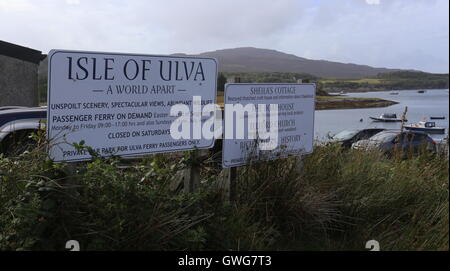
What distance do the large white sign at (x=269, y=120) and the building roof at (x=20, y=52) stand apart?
523 inches

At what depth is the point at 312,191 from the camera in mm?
4555

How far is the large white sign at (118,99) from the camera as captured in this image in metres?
3.32

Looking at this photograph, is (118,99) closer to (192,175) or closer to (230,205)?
(192,175)

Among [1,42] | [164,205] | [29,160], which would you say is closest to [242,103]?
[164,205]

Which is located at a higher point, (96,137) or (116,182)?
(96,137)

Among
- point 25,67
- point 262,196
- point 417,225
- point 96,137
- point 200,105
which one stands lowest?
point 417,225

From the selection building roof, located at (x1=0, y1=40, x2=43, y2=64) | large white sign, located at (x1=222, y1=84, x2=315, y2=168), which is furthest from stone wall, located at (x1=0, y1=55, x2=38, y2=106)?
large white sign, located at (x1=222, y1=84, x2=315, y2=168)

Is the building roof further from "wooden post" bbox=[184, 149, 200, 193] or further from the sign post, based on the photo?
"wooden post" bbox=[184, 149, 200, 193]

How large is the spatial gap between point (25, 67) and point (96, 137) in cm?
1487

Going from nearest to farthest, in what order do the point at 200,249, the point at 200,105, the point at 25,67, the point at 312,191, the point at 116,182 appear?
the point at 116,182 → the point at 200,249 → the point at 200,105 → the point at 312,191 → the point at 25,67

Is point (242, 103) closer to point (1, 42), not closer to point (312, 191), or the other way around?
point (312, 191)

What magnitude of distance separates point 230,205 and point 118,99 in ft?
4.21

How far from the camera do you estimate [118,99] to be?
11.8 feet

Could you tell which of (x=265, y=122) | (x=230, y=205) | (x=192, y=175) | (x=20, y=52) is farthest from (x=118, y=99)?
(x=20, y=52)
